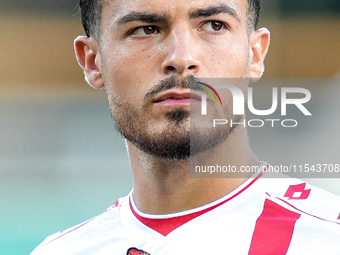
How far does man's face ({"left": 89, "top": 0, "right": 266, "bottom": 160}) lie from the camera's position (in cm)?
147

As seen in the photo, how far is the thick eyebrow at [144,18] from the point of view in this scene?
5.03ft

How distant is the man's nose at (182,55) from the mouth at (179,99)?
2.6 inches

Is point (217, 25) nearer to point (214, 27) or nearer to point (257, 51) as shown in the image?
point (214, 27)

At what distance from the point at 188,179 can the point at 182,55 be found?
445mm

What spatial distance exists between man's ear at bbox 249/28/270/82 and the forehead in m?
0.14

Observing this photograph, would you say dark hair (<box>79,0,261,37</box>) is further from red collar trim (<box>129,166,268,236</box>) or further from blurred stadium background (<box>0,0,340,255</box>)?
blurred stadium background (<box>0,0,340,255</box>)

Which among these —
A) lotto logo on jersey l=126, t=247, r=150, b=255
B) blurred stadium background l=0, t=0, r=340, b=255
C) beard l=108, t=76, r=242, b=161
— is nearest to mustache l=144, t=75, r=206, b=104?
beard l=108, t=76, r=242, b=161

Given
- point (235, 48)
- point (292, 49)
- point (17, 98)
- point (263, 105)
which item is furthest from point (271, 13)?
point (235, 48)

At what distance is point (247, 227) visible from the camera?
1.49m

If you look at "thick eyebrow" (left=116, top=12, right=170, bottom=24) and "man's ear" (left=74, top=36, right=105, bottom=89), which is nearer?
"thick eyebrow" (left=116, top=12, right=170, bottom=24)

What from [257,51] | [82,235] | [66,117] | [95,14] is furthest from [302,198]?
[66,117]

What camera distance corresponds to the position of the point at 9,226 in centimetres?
699

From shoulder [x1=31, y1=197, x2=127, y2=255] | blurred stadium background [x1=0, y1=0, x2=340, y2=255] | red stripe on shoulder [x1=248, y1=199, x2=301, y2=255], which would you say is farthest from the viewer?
blurred stadium background [x1=0, y1=0, x2=340, y2=255]

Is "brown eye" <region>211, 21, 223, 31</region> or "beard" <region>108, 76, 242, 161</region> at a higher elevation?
"brown eye" <region>211, 21, 223, 31</region>
